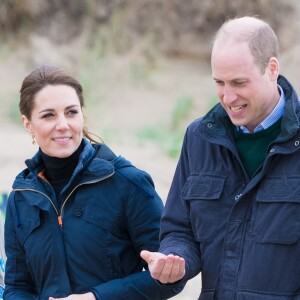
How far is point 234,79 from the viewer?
2.89 m

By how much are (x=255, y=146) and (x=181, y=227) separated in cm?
40

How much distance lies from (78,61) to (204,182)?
13.5 meters

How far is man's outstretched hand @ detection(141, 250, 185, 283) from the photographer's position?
2918 mm

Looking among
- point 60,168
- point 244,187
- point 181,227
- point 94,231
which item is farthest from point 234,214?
point 60,168

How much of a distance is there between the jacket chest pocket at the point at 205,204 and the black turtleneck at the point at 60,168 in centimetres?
56

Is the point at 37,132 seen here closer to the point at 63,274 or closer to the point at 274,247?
the point at 63,274

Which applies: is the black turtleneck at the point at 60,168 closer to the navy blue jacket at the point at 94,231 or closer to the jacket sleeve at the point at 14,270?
the navy blue jacket at the point at 94,231

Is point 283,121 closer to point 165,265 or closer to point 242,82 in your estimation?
point 242,82

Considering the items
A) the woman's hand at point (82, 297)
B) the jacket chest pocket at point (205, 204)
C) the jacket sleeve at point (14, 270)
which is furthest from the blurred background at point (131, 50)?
the jacket chest pocket at point (205, 204)

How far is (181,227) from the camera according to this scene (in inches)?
122

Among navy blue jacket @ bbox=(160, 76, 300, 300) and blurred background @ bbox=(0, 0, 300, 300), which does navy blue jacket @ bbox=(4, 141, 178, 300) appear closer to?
navy blue jacket @ bbox=(160, 76, 300, 300)

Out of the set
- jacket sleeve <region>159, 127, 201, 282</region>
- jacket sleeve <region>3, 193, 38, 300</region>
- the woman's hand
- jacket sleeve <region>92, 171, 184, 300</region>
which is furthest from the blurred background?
jacket sleeve <region>159, 127, 201, 282</region>

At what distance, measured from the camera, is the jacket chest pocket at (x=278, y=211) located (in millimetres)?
2836

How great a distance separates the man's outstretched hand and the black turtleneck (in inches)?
23.9
